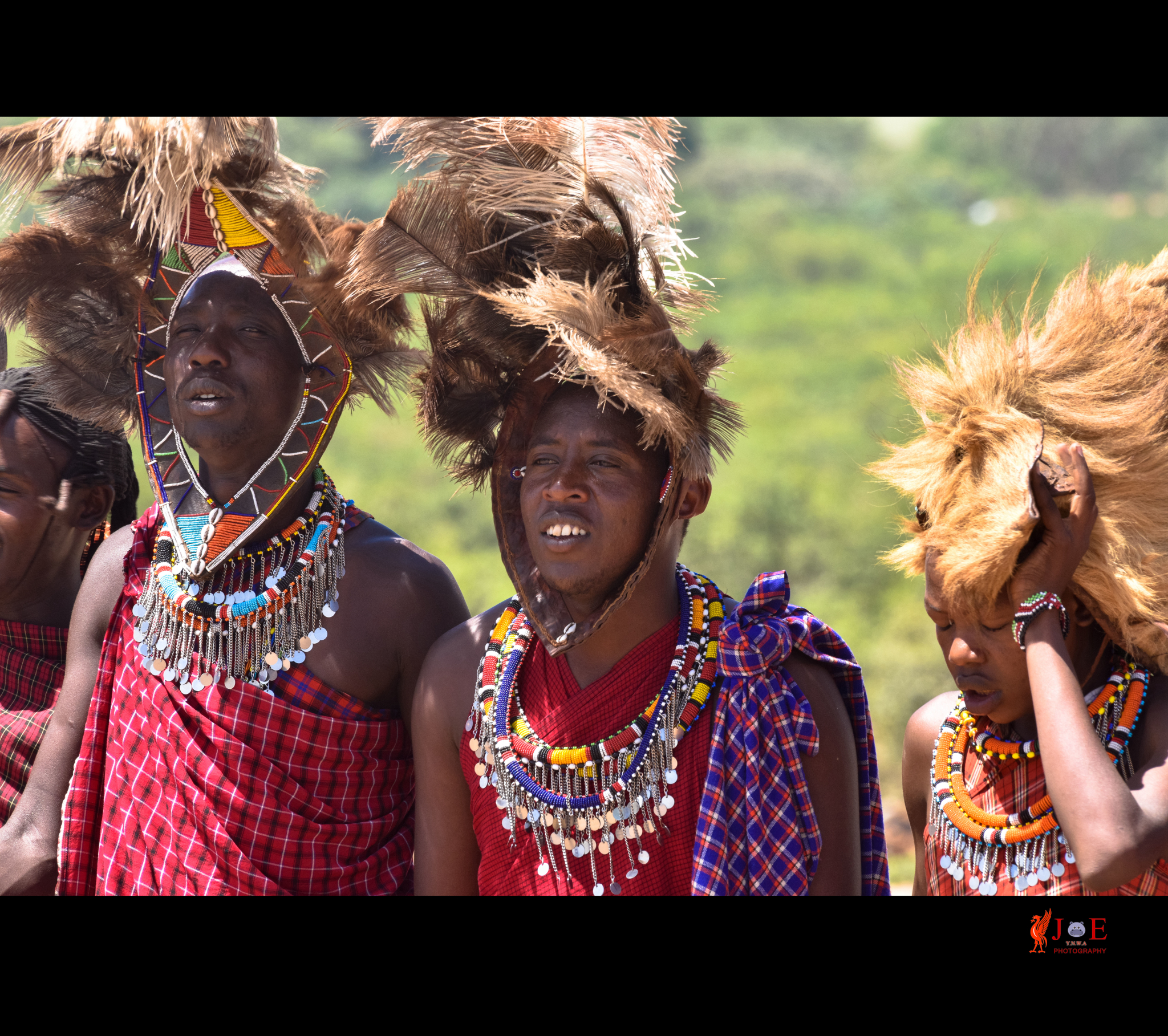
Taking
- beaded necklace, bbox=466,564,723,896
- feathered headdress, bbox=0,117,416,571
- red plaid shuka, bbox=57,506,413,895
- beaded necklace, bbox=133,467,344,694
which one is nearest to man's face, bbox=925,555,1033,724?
beaded necklace, bbox=466,564,723,896

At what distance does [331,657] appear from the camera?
3.08m

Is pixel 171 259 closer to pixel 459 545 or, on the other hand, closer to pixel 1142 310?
pixel 1142 310

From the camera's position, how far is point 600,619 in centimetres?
279

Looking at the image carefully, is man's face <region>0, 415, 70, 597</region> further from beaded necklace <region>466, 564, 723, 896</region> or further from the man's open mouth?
the man's open mouth

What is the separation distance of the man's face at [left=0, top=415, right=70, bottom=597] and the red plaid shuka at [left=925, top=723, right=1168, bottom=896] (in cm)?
250

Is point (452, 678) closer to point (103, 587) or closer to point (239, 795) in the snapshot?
point (239, 795)

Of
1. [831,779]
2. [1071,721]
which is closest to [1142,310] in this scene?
[1071,721]

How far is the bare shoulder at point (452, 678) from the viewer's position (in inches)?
115

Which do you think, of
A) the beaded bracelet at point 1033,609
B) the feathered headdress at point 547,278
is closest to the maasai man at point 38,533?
the feathered headdress at point 547,278

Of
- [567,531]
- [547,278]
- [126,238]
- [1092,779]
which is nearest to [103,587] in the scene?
[126,238]

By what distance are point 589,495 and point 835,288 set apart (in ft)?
67.2

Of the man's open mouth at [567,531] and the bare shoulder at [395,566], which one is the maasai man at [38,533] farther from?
the man's open mouth at [567,531]
